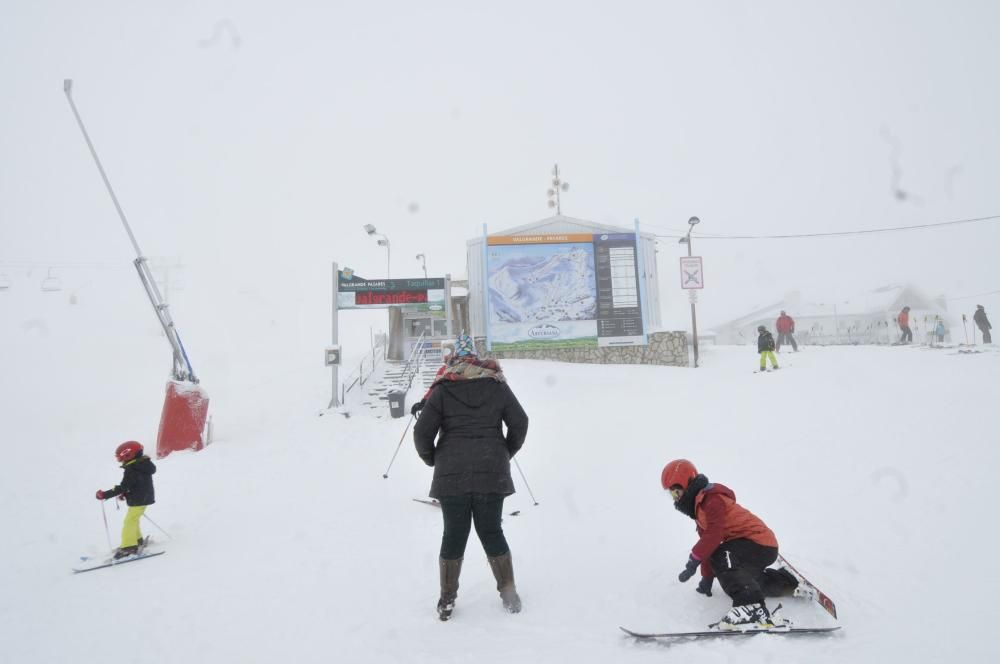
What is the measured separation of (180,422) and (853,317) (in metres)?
39.4

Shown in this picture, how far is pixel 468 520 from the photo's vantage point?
3328 millimetres

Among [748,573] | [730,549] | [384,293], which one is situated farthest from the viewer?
[384,293]

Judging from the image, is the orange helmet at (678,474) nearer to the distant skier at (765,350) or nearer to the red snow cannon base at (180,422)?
the red snow cannon base at (180,422)

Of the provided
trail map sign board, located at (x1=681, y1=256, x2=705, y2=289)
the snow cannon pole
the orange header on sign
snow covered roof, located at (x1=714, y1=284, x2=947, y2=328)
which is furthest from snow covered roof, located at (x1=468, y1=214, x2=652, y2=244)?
snow covered roof, located at (x1=714, y1=284, x2=947, y2=328)

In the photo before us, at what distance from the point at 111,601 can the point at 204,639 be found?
1350 mm

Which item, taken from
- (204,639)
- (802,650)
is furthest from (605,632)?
(204,639)

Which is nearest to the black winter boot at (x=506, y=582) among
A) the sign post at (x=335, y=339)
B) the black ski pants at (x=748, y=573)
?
the black ski pants at (x=748, y=573)

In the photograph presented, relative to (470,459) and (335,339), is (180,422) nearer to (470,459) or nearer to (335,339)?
(335,339)

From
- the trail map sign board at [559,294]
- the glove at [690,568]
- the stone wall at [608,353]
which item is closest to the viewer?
the glove at [690,568]

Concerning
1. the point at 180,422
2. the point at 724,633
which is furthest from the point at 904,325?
the point at 180,422

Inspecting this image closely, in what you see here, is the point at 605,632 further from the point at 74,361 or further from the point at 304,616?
the point at 74,361

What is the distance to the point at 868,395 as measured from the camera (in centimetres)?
983

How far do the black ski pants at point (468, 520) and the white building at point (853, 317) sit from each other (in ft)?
107

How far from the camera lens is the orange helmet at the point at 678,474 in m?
3.30
